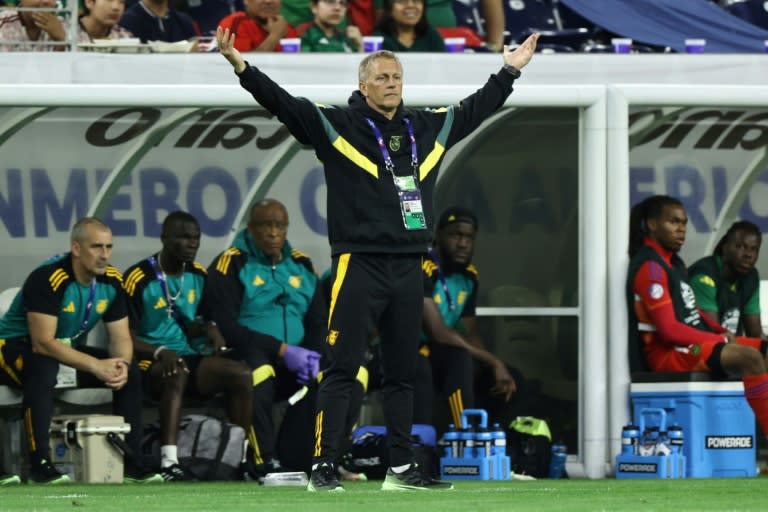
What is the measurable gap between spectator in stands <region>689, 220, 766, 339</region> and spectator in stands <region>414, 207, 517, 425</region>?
121 centimetres

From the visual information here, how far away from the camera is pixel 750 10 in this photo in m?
11.7

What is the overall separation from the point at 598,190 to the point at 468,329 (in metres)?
1.29

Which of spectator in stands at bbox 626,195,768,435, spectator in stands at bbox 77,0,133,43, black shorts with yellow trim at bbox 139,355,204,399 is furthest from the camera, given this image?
spectator in stands at bbox 77,0,133,43

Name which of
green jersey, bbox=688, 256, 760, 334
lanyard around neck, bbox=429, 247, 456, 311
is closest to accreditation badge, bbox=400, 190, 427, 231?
lanyard around neck, bbox=429, 247, 456, 311

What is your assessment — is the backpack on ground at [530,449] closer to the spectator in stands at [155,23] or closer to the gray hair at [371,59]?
the spectator in stands at [155,23]

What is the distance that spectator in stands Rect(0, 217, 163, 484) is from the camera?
350 inches

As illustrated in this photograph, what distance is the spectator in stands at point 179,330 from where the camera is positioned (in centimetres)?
941

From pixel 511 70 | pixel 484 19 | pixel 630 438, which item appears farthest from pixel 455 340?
pixel 511 70

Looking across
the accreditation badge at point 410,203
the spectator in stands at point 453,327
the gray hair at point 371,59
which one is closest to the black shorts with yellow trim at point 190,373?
the spectator in stands at point 453,327

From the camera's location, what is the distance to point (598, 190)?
9.50 m

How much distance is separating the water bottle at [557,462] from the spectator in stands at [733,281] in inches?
48.7

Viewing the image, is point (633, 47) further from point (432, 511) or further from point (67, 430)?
point (432, 511)

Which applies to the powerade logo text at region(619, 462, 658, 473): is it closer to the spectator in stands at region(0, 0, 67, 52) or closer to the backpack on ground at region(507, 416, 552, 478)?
the backpack on ground at region(507, 416, 552, 478)

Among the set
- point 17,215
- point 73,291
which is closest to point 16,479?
point 73,291
